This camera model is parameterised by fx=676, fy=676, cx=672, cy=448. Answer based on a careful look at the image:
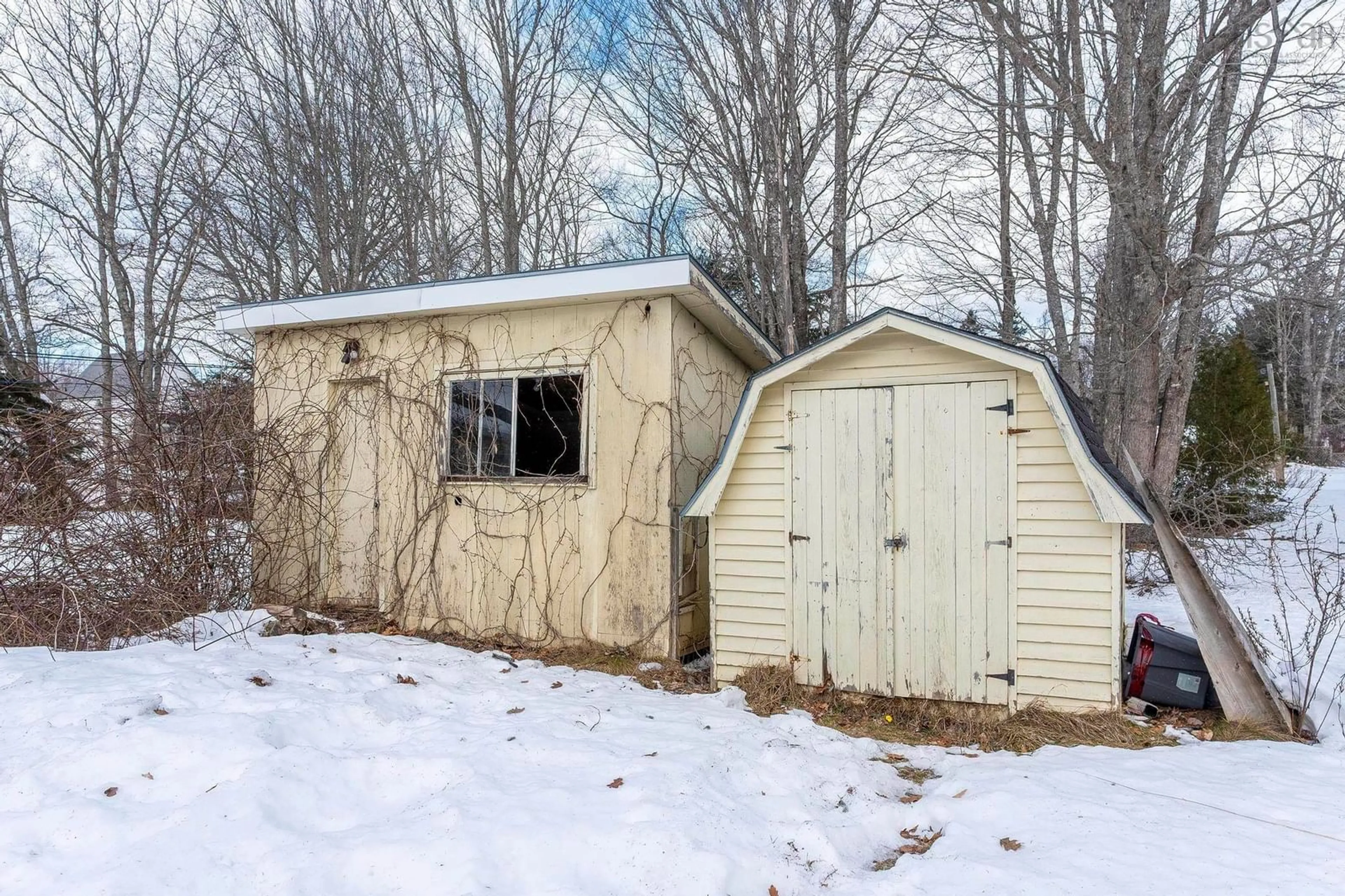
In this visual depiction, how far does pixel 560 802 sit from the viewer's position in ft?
9.28

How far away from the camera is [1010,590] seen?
14.1 feet

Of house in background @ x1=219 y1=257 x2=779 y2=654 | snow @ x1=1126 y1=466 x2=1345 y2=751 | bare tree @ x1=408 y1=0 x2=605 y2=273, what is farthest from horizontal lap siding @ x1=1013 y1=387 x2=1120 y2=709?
bare tree @ x1=408 y1=0 x2=605 y2=273

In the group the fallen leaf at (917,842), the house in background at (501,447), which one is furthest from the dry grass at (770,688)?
the fallen leaf at (917,842)

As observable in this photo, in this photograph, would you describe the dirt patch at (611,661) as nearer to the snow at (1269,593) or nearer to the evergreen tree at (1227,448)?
the snow at (1269,593)

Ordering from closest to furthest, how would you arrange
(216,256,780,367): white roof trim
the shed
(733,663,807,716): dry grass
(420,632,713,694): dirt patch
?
the shed, (733,663,807,716): dry grass, (420,632,713,694): dirt patch, (216,256,780,367): white roof trim

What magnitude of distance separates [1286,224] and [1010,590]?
5.46 meters

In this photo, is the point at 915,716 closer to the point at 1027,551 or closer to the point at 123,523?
the point at 1027,551

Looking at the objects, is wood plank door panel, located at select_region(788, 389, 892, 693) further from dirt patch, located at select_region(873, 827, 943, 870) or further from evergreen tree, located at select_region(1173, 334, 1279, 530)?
evergreen tree, located at select_region(1173, 334, 1279, 530)

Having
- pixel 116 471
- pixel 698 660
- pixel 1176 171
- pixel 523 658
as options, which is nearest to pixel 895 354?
pixel 698 660

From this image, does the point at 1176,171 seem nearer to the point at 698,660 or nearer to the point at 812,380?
the point at 812,380

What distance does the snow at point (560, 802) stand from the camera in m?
2.36

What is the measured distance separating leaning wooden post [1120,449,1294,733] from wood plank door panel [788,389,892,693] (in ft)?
5.59

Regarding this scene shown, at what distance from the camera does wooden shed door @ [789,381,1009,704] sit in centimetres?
438

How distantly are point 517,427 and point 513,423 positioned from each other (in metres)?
0.05
